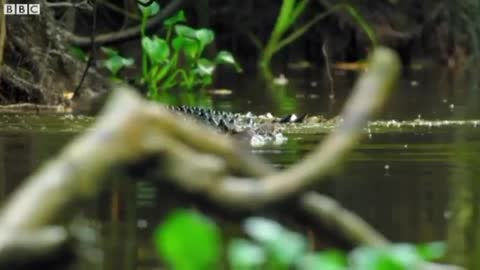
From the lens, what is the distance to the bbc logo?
9.90 metres

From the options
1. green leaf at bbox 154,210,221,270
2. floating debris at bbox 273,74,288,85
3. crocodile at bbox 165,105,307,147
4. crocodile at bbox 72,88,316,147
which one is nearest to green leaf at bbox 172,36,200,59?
crocodile at bbox 72,88,316,147

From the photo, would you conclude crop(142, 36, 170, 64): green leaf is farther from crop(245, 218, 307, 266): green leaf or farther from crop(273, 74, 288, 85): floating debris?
crop(245, 218, 307, 266): green leaf

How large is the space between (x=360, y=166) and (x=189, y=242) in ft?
12.8

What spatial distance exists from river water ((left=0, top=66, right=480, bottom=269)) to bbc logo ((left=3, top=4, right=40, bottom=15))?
133 cm

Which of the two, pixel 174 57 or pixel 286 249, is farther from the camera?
pixel 174 57

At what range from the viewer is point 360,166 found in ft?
19.2

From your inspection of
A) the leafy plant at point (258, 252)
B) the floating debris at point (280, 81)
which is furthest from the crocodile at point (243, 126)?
the floating debris at point (280, 81)

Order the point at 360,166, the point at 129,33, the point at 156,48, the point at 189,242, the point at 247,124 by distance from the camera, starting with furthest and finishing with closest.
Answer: the point at 129,33
the point at 156,48
the point at 247,124
the point at 360,166
the point at 189,242

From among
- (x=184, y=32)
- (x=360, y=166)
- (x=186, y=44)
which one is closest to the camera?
Answer: (x=360, y=166)

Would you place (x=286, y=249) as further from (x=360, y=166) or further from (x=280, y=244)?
(x=360, y=166)

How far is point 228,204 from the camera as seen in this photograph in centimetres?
236

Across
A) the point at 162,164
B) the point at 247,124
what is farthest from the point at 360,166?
the point at 162,164

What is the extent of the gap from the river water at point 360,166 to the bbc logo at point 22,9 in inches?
52.5

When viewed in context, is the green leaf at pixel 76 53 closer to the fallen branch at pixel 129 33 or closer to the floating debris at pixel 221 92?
the fallen branch at pixel 129 33
